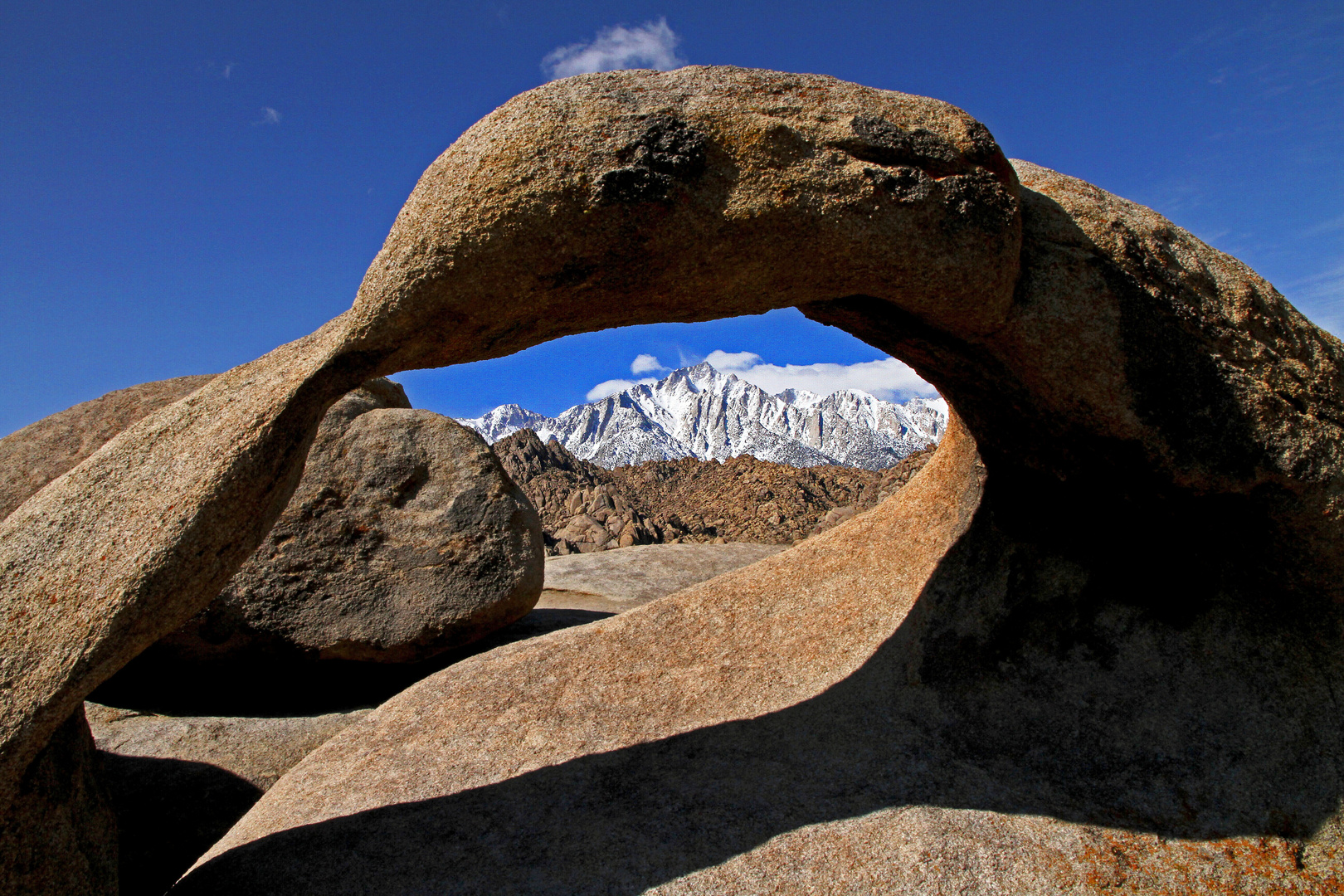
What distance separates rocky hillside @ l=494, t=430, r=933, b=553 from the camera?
19.9m

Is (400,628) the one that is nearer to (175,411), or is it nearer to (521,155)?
(175,411)

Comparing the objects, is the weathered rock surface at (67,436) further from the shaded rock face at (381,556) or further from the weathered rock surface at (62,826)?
the weathered rock surface at (62,826)

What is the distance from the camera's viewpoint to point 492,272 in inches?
116

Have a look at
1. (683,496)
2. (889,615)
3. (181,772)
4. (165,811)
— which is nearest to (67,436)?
(181,772)

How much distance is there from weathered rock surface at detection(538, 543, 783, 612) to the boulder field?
4.69m

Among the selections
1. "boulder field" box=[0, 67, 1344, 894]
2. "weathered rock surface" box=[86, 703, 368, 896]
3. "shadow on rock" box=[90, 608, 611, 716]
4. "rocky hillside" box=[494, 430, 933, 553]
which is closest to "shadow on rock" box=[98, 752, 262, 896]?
"weathered rock surface" box=[86, 703, 368, 896]

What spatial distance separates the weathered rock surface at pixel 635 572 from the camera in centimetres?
965

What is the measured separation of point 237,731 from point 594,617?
11.9ft

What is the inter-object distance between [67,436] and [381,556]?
2.20 metres

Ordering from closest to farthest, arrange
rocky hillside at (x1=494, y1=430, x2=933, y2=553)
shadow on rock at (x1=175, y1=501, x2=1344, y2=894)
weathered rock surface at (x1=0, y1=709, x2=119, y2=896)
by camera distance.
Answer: weathered rock surface at (x1=0, y1=709, x2=119, y2=896) → shadow on rock at (x1=175, y1=501, x2=1344, y2=894) → rocky hillside at (x1=494, y1=430, x2=933, y2=553)

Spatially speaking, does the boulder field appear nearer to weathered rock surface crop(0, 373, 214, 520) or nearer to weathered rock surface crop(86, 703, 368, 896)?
weathered rock surface crop(86, 703, 368, 896)

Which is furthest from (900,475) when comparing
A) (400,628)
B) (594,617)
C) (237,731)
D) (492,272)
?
(492,272)

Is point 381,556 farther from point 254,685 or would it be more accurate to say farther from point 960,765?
point 960,765

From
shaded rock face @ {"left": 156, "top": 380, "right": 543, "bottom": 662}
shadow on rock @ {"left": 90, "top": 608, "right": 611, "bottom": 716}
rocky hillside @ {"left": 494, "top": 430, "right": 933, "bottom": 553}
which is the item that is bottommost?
shadow on rock @ {"left": 90, "top": 608, "right": 611, "bottom": 716}
